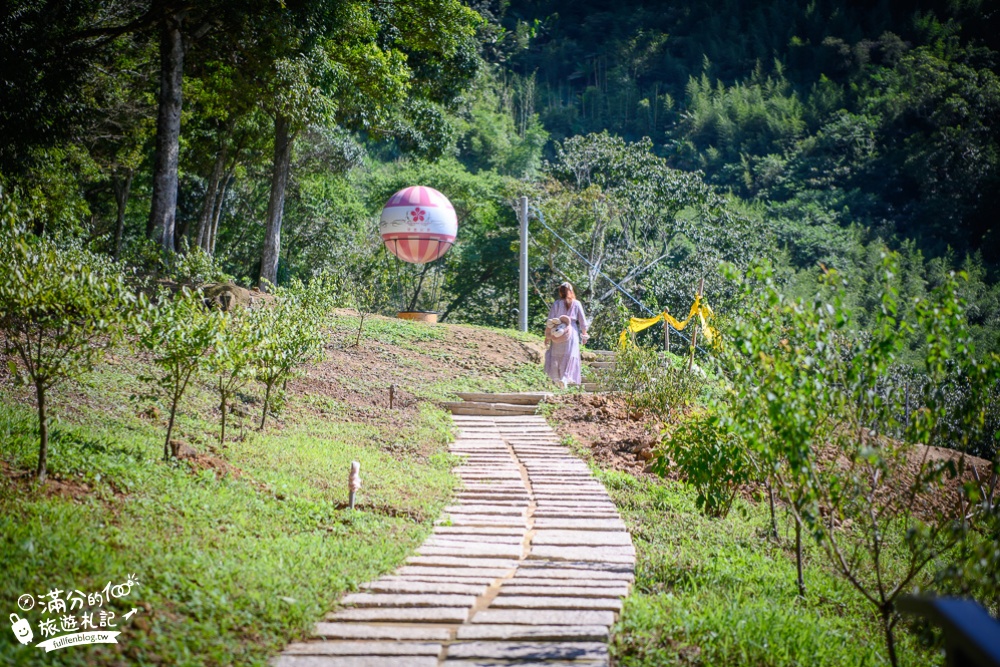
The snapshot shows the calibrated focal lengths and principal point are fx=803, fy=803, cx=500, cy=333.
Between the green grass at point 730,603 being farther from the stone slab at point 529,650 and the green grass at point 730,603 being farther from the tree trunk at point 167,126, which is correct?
the tree trunk at point 167,126

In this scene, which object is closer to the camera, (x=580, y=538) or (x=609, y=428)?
(x=580, y=538)

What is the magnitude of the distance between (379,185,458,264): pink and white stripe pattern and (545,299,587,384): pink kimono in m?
5.34

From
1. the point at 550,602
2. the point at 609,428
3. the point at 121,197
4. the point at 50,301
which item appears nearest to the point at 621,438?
the point at 609,428

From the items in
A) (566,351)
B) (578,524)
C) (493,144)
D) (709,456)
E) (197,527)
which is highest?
(493,144)

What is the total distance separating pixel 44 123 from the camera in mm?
13711

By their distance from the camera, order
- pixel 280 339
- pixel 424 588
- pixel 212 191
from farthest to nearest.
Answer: pixel 212 191
pixel 280 339
pixel 424 588

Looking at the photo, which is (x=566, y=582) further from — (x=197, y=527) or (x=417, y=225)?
(x=417, y=225)

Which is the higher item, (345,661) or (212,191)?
(212,191)

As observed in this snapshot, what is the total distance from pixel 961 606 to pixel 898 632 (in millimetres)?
4551

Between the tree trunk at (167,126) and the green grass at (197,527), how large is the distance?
464 cm

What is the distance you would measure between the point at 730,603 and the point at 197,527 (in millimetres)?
3473

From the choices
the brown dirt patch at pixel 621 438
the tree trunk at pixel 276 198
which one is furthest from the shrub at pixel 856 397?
the tree trunk at pixel 276 198

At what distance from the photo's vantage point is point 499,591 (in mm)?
4875

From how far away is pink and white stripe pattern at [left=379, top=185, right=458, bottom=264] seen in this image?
57.6 feet
